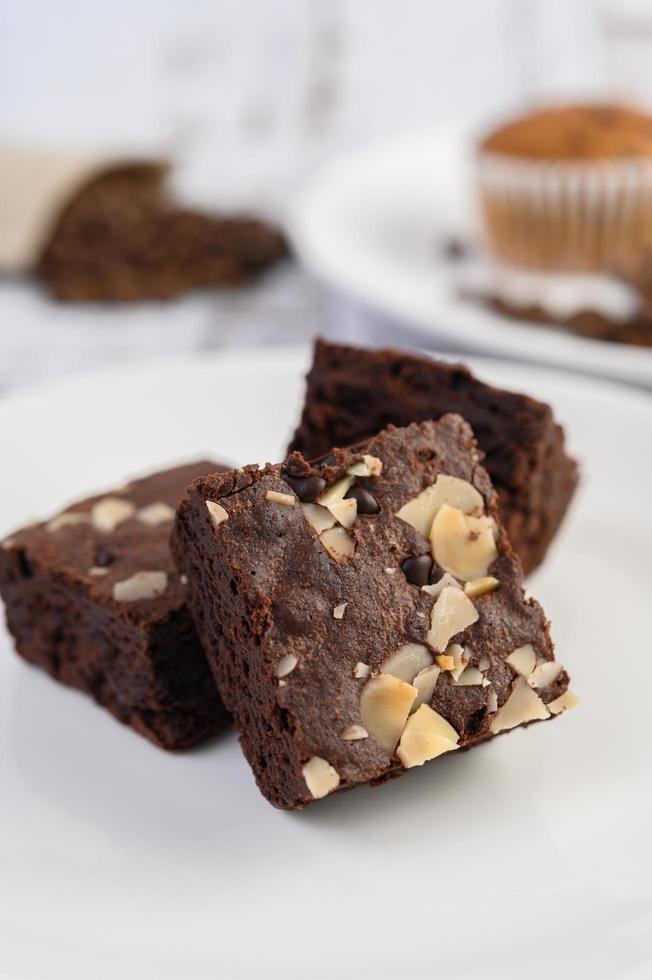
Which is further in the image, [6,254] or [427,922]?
[6,254]

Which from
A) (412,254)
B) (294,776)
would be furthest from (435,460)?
(412,254)

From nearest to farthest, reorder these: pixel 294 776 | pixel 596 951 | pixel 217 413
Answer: pixel 596 951
pixel 294 776
pixel 217 413

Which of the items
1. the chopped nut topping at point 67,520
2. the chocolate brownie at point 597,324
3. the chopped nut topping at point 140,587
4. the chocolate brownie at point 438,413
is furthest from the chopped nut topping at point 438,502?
the chocolate brownie at point 597,324

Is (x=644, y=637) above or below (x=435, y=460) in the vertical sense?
below

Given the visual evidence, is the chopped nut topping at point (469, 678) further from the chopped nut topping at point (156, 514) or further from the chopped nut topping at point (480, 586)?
the chopped nut topping at point (156, 514)

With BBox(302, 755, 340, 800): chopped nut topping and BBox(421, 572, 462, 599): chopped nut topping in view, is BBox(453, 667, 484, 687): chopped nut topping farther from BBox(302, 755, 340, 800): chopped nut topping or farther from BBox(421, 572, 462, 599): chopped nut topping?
BBox(302, 755, 340, 800): chopped nut topping

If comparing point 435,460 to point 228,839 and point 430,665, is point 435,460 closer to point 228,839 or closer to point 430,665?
point 430,665

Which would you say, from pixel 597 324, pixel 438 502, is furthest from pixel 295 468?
pixel 597 324
